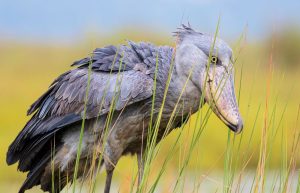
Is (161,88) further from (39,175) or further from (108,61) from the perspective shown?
(39,175)

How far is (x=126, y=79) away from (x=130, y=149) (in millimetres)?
542

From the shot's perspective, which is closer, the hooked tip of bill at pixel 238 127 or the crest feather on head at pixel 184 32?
the hooked tip of bill at pixel 238 127

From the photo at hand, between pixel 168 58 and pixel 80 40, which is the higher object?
pixel 168 58


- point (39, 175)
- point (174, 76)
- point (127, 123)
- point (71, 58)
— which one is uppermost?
point (174, 76)

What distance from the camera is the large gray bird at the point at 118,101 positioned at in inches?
170

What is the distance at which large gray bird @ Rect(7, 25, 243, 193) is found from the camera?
4.31 m

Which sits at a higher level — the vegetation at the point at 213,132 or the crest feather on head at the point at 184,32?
the crest feather on head at the point at 184,32

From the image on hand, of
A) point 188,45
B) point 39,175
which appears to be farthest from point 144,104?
point 39,175

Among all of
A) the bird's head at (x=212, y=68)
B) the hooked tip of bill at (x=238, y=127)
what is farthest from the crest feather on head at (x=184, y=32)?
the hooked tip of bill at (x=238, y=127)

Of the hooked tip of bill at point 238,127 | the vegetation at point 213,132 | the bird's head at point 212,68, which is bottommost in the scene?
the vegetation at point 213,132

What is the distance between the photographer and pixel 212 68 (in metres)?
4.22

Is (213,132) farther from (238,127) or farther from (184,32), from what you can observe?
(238,127)

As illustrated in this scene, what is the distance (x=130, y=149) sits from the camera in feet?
15.8

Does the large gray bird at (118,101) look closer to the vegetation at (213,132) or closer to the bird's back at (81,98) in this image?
the bird's back at (81,98)
